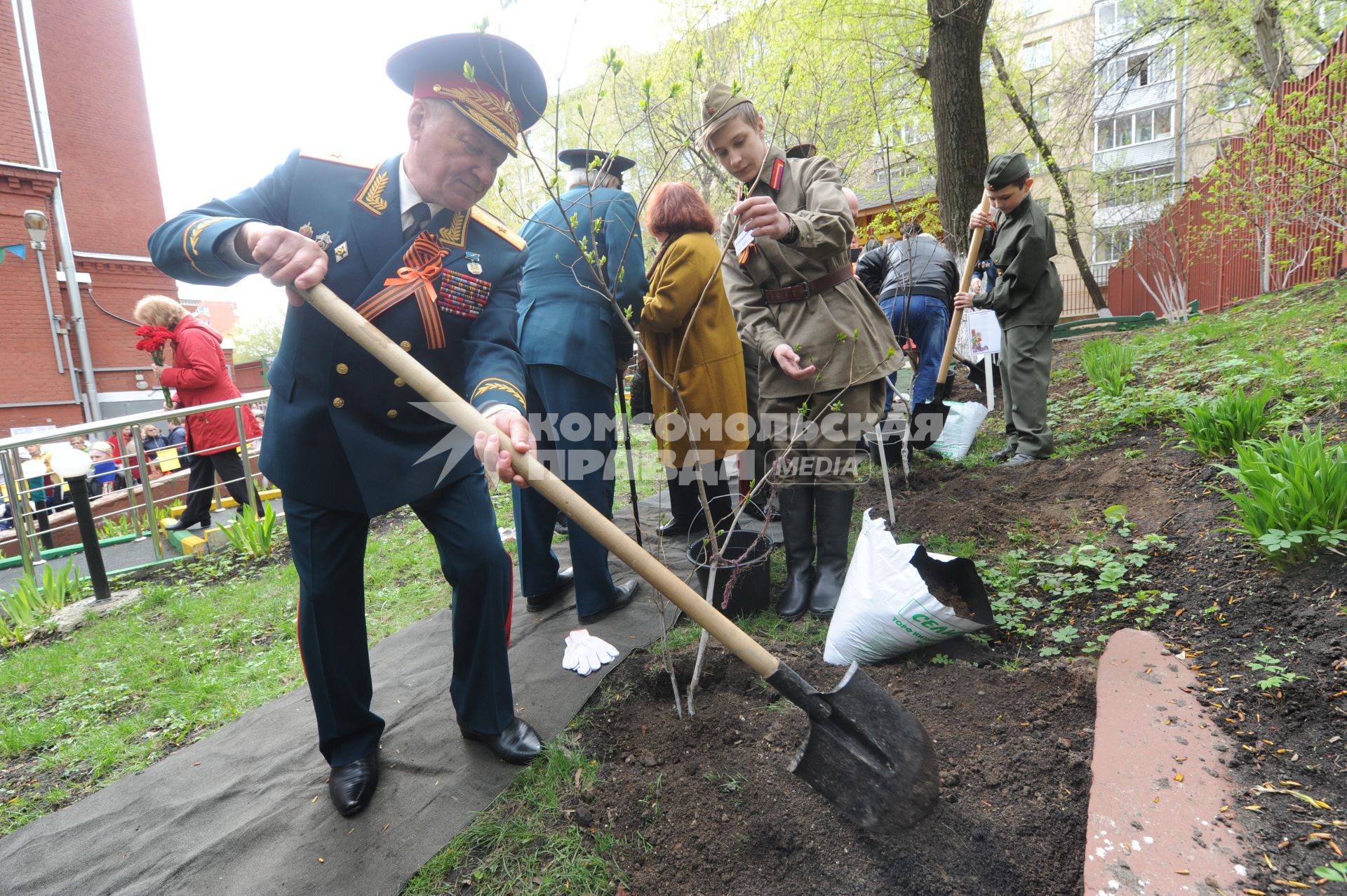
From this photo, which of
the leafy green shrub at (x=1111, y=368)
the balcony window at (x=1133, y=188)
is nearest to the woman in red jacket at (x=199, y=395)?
the leafy green shrub at (x=1111, y=368)

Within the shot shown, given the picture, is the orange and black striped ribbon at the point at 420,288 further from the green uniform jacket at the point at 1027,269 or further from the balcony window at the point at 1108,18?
the balcony window at the point at 1108,18

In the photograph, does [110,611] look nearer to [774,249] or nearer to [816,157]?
[774,249]

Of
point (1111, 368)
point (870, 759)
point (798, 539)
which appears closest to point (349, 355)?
point (870, 759)

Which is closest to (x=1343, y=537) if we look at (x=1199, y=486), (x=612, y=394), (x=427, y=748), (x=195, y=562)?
(x=1199, y=486)

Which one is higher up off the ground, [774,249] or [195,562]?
[774,249]

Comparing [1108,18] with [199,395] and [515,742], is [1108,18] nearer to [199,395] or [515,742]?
[199,395]

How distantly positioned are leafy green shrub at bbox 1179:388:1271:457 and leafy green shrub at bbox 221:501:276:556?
592cm

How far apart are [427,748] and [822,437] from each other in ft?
6.24

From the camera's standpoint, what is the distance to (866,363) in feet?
9.37

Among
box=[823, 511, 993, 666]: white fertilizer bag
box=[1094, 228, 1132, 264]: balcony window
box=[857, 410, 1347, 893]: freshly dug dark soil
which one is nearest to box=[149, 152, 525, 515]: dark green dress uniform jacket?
box=[823, 511, 993, 666]: white fertilizer bag

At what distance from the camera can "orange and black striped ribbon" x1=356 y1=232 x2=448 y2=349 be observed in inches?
73.8

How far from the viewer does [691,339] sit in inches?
133

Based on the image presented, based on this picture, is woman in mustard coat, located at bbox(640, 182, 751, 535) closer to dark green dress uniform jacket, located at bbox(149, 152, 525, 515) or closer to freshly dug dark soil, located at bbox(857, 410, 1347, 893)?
freshly dug dark soil, located at bbox(857, 410, 1347, 893)

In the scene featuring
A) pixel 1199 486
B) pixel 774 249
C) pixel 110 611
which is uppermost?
pixel 774 249
